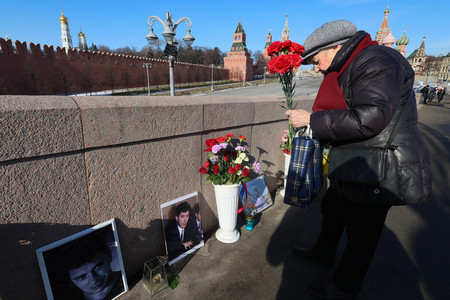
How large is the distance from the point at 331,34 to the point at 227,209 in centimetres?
202

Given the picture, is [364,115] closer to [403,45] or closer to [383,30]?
[403,45]

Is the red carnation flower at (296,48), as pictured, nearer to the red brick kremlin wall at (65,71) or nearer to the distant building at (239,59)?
the red brick kremlin wall at (65,71)

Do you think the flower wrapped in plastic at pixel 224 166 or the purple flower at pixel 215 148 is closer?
the purple flower at pixel 215 148

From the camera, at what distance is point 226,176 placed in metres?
2.67

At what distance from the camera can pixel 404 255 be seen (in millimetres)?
2557

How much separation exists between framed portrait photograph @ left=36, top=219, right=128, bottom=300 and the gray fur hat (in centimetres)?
218

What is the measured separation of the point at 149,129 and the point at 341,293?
7.17ft

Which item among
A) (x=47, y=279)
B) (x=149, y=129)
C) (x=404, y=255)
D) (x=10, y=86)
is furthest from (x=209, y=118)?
(x=10, y=86)

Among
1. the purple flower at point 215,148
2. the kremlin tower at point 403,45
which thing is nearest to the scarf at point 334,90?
the purple flower at point 215,148

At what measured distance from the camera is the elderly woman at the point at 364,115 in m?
1.31

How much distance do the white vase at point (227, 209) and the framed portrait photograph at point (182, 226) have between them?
0.84ft

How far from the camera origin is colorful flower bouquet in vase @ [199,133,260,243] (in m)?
2.57

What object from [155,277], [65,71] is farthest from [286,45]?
[65,71]

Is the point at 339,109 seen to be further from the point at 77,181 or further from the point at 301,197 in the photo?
the point at 77,181
